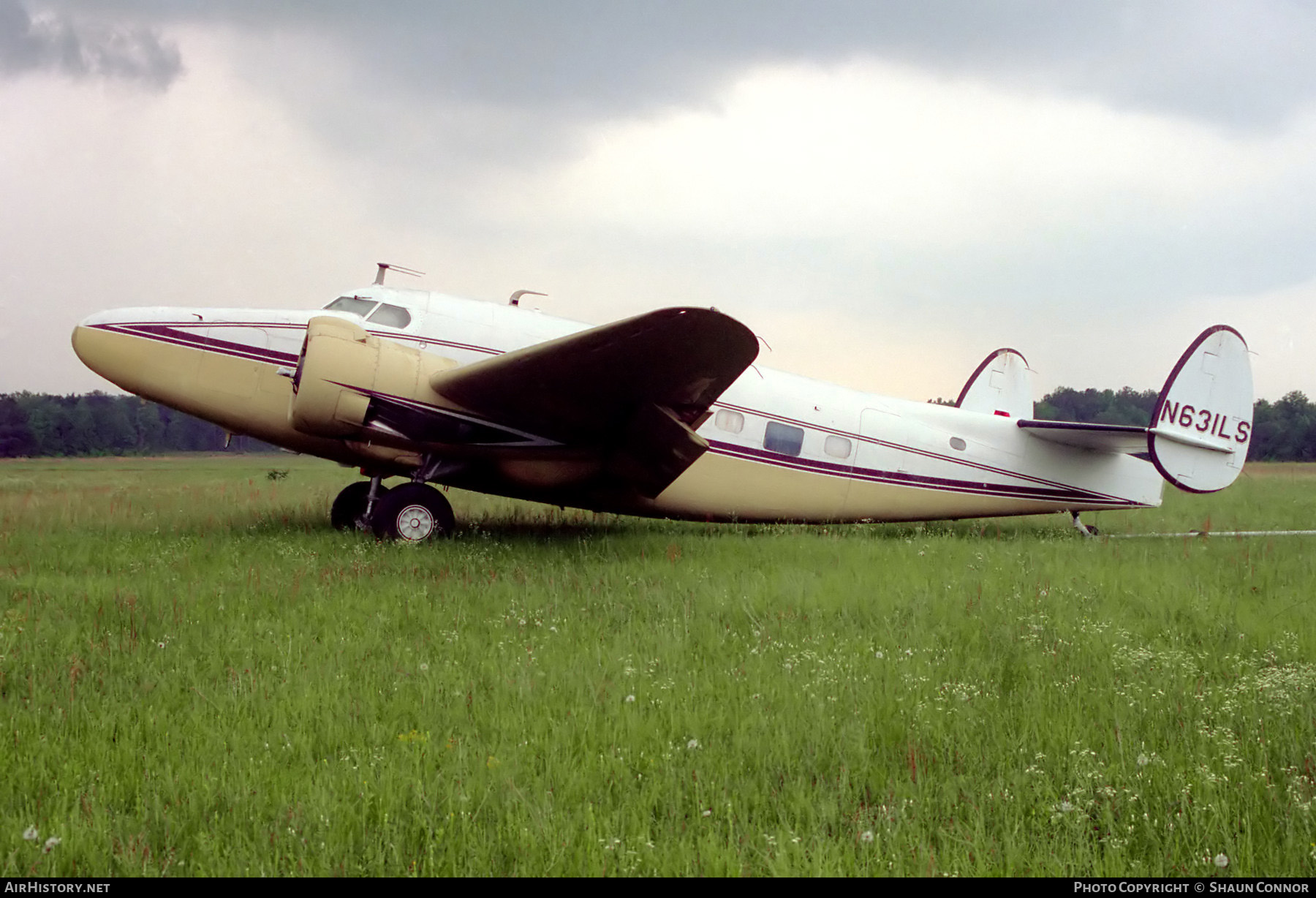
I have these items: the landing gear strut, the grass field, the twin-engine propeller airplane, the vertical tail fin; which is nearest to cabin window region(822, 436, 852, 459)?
the twin-engine propeller airplane

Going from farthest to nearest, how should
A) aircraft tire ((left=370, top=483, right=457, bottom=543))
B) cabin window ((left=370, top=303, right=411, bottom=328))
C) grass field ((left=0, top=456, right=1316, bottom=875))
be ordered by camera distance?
cabin window ((left=370, top=303, right=411, bottom=328)) < aircraft tire ((left=370, top=483, right=457, bottom=543)) < grass field ((left=0, top=456, right=1316, bottom=875))

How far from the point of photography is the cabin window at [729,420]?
10391 mm

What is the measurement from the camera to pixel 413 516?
914 centimetres

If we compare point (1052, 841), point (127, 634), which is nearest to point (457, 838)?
point (1052, 841)

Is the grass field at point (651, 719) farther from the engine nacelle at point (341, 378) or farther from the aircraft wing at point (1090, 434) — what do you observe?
the aircraft wing at point (1090, 434)

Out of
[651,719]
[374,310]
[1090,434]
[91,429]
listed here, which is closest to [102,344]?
[374,310]

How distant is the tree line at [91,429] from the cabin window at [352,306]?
3893cm

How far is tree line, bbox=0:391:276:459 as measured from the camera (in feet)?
157

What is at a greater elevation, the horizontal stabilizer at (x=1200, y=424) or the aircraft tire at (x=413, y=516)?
the horizontal stabilizer at (x=1200, y=424)

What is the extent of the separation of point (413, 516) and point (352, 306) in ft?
8.93

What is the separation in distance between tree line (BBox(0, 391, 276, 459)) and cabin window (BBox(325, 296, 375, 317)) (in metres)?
38.9

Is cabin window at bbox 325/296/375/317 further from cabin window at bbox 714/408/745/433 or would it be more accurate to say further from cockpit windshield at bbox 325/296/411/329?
cabin window at bbox 714/408/745/433

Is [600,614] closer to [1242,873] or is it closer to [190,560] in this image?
[1242,873]

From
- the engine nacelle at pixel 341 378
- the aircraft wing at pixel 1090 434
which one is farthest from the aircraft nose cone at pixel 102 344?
the aircraft wing at pixel 1090 434
